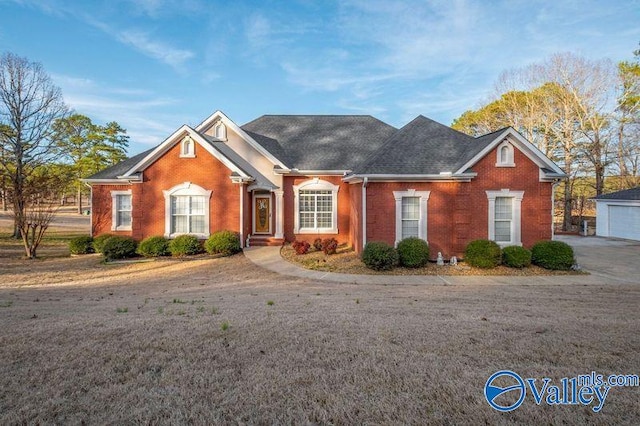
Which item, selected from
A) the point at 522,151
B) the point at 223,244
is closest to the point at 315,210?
the point at 223,244

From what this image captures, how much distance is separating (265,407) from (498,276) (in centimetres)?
1209

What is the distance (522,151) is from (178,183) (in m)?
16.6

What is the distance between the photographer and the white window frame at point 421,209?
14914 mm

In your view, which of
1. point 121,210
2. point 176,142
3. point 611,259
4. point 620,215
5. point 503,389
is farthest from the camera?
point 620,215

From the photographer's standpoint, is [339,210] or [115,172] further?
[115,172]

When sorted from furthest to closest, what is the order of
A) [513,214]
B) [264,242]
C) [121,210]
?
1. [121,210]
2. [264,242]
3. [513,214]

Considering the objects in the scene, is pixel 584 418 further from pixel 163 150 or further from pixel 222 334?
pixel 163 150

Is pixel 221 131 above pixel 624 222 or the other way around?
above

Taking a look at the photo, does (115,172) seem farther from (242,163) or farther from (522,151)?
(522,151)

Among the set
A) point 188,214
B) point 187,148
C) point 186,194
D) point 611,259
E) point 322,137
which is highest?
point 322,137

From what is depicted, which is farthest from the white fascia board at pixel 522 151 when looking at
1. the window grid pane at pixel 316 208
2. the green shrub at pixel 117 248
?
the green shrub at pixel 117 248

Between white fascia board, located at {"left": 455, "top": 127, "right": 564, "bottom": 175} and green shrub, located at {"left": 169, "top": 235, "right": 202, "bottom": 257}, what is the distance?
510 inches

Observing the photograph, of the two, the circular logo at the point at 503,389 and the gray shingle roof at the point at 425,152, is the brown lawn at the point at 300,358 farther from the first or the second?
the gray shingle roof at the point at 425,152

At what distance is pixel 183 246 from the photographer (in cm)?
1642
